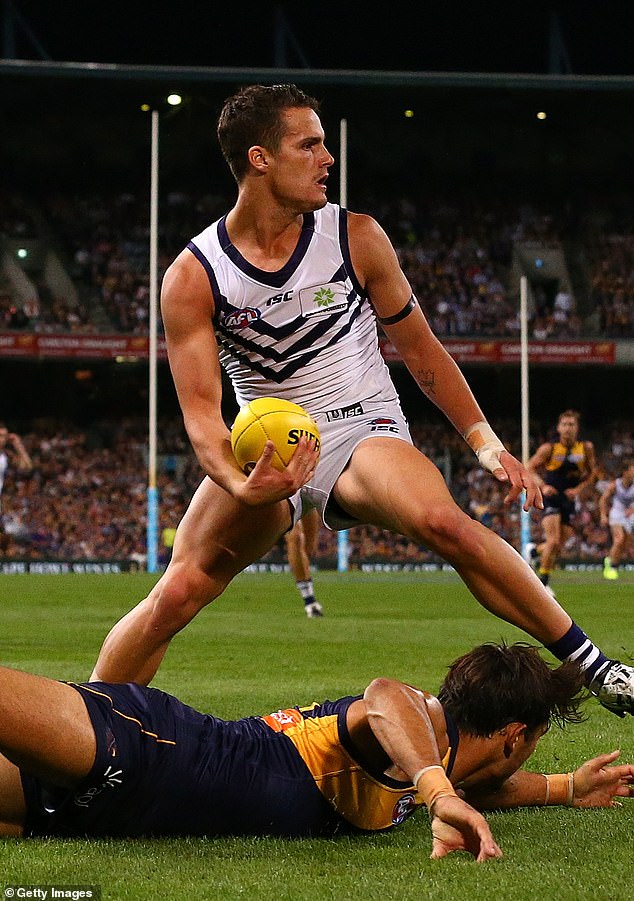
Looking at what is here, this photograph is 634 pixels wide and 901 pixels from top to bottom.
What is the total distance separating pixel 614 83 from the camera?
31.9m

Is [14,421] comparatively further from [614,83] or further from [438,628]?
[438,628]

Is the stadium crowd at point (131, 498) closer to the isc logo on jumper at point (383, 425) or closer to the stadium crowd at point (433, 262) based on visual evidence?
the stadium crowd at point (433, 262)

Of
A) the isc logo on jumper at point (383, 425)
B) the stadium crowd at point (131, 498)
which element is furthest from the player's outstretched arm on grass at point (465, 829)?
the stadium crowd at point (131, 498)

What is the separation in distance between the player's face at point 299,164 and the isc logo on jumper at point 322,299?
12.3 inches

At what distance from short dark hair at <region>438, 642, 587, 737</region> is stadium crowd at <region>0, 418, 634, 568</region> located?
23.6m

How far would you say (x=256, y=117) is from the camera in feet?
16.9

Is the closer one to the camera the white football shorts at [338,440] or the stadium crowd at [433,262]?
the white football shorts at [338,440]

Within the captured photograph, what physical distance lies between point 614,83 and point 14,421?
16.9m

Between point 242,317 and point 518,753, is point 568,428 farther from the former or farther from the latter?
point 518,753

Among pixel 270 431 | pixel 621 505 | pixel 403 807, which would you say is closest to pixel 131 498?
pixel 621 505

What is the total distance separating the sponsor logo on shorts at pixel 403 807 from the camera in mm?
4160

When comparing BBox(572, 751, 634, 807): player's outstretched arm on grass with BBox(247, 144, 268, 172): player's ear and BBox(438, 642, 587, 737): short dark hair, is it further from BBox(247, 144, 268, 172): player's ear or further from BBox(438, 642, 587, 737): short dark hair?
BBox(247, 144, 268, 172): player's ear

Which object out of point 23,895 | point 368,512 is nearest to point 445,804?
point 23,895

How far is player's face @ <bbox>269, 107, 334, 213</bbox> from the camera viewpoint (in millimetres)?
5141
